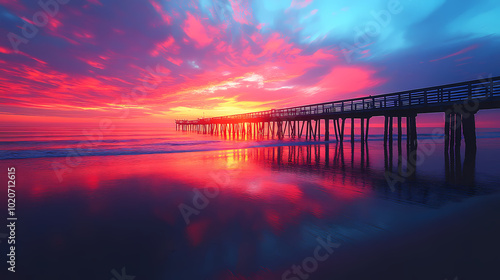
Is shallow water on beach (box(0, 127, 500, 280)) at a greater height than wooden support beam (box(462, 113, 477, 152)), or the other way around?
wooden support beam (box(462, 113, 477, 152))

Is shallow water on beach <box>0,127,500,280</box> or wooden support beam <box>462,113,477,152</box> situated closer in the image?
shallow water on beach <box>0,127,500,280</box>

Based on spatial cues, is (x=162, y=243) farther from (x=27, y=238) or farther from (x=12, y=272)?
(x=27, y=238)

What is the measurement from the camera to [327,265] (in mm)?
3018

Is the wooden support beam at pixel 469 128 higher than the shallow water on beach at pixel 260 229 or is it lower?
higher

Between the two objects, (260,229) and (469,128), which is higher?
(469,128)

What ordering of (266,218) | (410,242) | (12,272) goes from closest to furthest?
(12,272) → (410,242) → (266,218)

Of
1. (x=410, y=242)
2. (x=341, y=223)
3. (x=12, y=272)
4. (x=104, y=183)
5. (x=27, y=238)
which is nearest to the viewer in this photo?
(x=12, y=272)

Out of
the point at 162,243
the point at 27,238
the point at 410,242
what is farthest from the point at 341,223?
the point at 27,238

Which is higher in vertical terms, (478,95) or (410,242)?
(478,95)

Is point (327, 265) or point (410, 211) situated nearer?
point (327, 265)

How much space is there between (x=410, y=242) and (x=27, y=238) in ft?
23.1

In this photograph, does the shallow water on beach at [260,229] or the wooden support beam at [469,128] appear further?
the wooden support beam at [469,128]

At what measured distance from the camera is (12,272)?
9.89 ft

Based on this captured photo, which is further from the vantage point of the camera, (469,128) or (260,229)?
(469,128)
